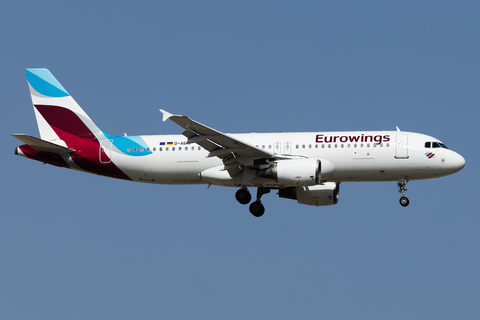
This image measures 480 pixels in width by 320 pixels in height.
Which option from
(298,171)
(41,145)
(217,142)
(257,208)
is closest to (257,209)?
(257,208)

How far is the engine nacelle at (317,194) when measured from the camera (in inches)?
1651

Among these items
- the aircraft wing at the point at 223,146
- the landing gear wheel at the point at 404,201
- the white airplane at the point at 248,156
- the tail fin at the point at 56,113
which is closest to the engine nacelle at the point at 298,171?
the white airplane at the point at 248,156

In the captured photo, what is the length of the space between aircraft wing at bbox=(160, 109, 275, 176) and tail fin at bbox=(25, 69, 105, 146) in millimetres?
7941

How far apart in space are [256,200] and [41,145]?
12579 mm

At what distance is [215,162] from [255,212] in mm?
3876

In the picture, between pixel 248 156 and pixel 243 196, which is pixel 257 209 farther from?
pixel 248 156

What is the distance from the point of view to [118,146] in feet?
135

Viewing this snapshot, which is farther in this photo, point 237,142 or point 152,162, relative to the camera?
point 152,162

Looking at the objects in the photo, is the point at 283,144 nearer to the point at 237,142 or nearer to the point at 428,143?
the point at 237,142

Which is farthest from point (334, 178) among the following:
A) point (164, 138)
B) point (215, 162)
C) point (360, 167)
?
point (164, 138)

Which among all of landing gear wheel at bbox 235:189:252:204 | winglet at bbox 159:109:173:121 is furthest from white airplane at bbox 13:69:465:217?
winglet at bbox 159:109:173:121

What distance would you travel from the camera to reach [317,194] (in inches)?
1655

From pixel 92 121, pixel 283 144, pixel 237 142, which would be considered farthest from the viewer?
pixel 92 121

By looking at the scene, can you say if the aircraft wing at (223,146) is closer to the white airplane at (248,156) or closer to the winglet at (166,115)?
the white airplane at (248,156)
